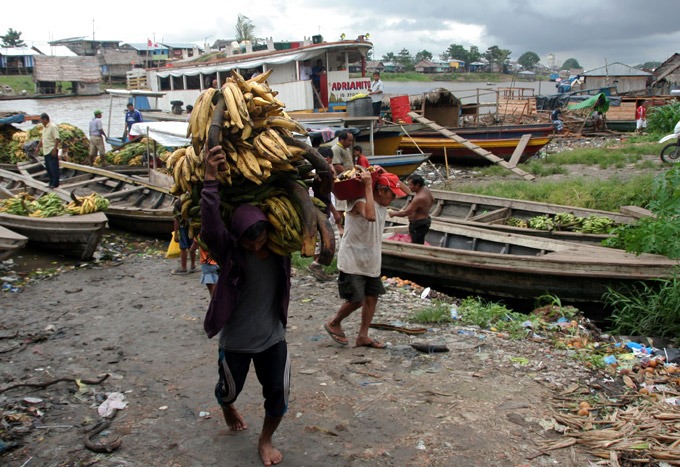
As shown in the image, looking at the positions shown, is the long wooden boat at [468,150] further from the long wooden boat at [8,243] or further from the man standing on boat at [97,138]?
the long wooden boat at [8,243]

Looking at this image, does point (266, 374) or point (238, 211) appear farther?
point (266, 374)

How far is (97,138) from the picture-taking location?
1509 centimetres

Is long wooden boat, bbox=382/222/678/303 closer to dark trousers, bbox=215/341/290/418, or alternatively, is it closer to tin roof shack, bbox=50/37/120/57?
→ dark trousers, bbox=215/341/290/418

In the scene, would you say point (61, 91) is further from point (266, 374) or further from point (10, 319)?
point (266, 374)

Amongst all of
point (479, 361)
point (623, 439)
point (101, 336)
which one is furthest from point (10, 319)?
point (623, 439)

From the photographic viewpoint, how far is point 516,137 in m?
18.4

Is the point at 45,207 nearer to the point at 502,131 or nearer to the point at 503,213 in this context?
the point at 503,213

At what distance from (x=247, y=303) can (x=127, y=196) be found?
9120 millimetres

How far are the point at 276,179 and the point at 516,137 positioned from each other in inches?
652

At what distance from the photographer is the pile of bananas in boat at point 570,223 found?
8219 mm

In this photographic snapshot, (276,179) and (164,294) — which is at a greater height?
(276,179)

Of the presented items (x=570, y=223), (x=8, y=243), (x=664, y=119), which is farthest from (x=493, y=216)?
(x=664, y=119)

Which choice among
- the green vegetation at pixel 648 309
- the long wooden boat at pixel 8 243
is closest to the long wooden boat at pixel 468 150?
the green vegetation at pixel 648 309

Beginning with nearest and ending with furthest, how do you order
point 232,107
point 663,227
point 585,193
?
A: point 232,107 → point 663,227 → point 585,193
